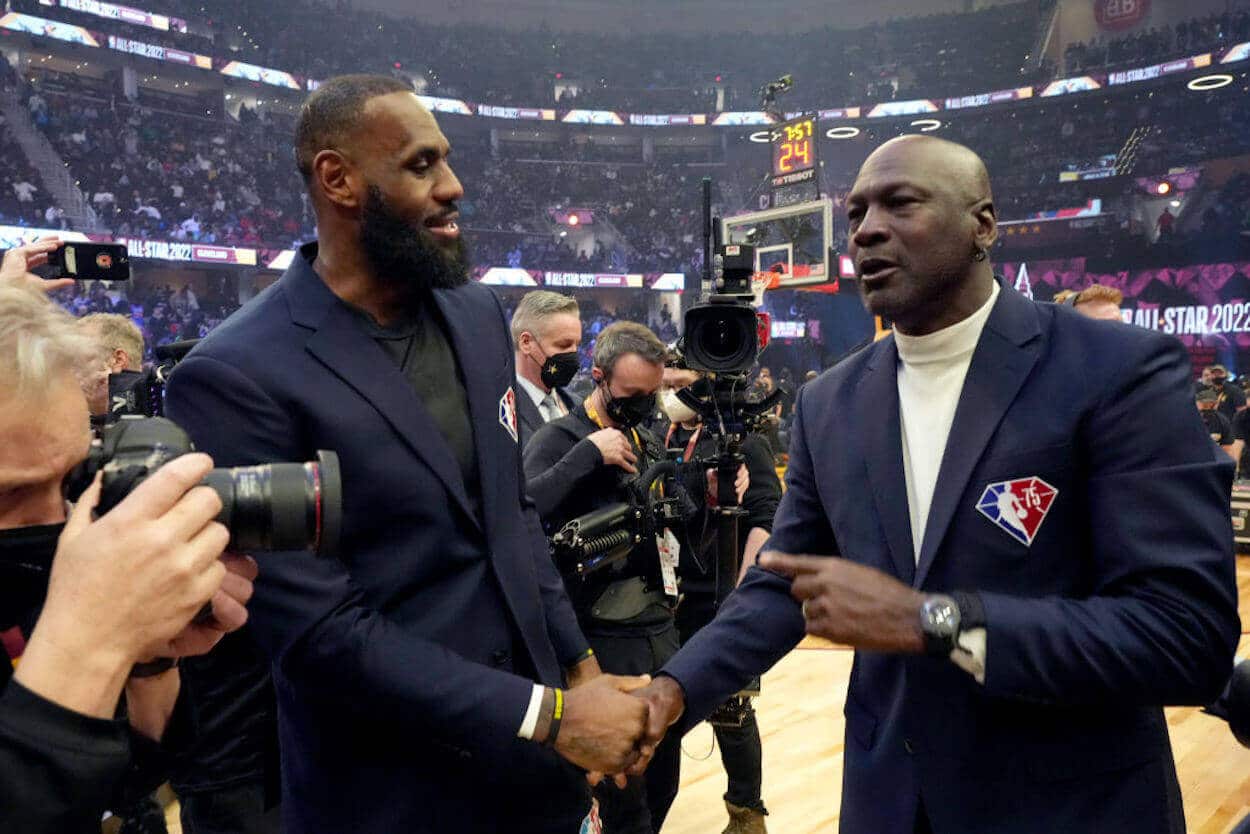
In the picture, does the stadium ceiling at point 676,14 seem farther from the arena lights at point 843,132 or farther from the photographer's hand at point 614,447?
the photographer's hand at point 614,447

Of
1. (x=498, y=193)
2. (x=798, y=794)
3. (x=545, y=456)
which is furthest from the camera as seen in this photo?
(x=498, y=193)

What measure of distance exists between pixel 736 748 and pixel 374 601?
2120 millimetres

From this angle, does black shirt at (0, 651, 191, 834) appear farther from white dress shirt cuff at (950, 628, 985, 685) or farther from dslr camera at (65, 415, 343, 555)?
white dress shirt cuff at (950, 628, 985, 685)

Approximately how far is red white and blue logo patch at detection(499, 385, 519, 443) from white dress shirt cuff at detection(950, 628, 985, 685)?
2.88 feet

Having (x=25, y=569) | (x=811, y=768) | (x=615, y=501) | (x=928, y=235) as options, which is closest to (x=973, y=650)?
(x=928, y=235)

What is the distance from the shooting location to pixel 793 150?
45.0 ft

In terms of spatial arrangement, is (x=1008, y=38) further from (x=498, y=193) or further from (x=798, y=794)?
(x=798, y=794)

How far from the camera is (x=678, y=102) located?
29609 mm

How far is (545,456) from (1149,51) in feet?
84.9

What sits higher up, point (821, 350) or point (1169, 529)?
point (1169, 529)

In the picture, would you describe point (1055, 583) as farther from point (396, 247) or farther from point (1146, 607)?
point (396, 247)

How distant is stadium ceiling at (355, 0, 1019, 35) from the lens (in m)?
30.3

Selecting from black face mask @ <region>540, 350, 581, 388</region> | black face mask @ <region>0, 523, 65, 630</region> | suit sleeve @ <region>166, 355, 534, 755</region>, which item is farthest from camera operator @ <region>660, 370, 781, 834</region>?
black face mask @ <region>0, 523, 65, 630</region>

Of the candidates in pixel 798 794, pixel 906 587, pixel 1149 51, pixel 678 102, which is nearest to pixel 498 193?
pixel 678 102
